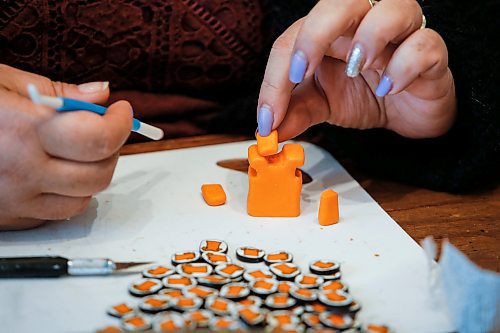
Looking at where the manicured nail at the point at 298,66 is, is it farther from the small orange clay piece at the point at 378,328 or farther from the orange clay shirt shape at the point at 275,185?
the small orange clay piece at the point at 378,328

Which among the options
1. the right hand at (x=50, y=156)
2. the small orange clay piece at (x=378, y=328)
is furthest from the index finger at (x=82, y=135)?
the small orange clay piece at (x=378, y=328)

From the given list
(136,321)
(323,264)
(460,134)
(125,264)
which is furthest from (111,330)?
(460,134)

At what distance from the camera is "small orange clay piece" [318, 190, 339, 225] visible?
82 cm

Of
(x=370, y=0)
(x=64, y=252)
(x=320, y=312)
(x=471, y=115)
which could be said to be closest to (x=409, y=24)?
(x=370, y=0)

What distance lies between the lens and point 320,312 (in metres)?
0.64

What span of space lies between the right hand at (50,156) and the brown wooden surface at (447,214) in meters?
0.35

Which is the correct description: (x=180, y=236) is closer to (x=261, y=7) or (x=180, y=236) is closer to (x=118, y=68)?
(x=118, y=68)

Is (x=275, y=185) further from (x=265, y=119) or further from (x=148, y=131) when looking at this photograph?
(x=148, y=131)

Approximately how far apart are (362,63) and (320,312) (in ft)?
0.95

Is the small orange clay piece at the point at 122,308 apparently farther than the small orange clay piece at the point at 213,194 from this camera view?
No

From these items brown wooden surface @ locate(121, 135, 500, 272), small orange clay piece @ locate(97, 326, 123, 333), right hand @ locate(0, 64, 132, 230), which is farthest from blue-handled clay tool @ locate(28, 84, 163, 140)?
brown wooden surface @ locate(121, 135, 500, 272)

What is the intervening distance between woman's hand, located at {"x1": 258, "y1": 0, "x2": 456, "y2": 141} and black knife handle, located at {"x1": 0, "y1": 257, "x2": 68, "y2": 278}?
0.97 feet

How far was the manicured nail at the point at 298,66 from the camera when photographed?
30.9 inches

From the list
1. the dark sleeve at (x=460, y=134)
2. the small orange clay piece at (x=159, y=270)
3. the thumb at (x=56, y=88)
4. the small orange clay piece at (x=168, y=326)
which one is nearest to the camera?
the small orange clay piece at (x=168, y=326)
